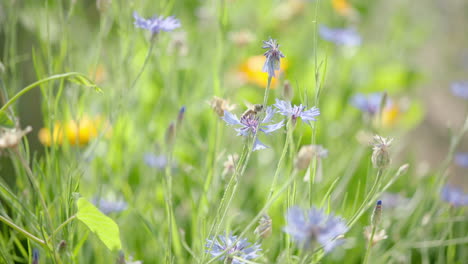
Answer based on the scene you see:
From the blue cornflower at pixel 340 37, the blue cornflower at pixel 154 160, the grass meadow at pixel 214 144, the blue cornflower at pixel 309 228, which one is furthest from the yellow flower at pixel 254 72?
the blue cornflower at pixel 309 228

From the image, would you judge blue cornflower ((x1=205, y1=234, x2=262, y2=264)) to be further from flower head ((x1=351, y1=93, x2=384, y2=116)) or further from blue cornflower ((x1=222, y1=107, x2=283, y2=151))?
flower head ((x1=351, y1=93, x2=384, y2=116))

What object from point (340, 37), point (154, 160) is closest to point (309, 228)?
point (154, 160)

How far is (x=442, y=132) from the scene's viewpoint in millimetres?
1561

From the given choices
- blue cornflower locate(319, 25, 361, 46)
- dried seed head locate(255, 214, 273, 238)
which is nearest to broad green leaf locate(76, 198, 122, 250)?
dried seed head locate(255, 214, 273, 238)

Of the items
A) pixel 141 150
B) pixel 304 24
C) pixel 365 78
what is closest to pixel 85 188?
pixel 141 150

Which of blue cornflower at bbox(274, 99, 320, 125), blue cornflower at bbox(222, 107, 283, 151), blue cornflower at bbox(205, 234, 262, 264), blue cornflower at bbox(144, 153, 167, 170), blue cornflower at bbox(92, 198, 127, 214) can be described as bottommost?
blue cornflower at bbox(92, 198, 127, 214)

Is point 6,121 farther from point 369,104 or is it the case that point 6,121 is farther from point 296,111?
point 369,104

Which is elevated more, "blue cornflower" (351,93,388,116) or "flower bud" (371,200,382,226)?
"flower bud" (371,200,382,226)

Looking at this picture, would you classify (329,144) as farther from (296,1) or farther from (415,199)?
(296,1)

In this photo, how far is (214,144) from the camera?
707 millimetres

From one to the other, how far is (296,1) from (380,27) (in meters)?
0.61

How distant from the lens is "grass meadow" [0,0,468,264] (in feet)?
1.46

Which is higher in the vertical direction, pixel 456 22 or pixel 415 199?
pixel 456 22

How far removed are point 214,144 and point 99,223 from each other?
0.31 meters
